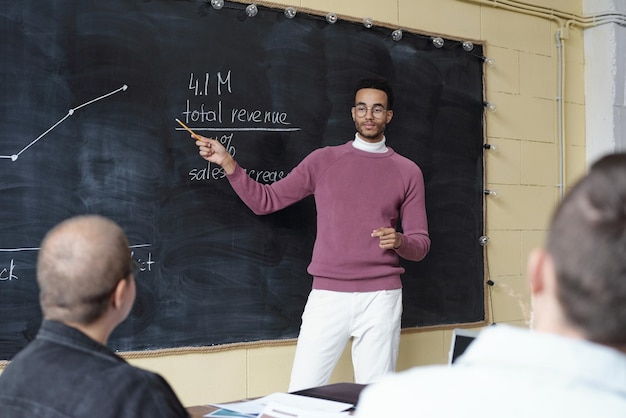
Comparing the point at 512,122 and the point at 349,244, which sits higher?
Answer: the point at 512,122

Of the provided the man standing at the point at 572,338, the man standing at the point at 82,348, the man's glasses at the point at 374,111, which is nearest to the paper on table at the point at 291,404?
the man standing at the point at 82,348

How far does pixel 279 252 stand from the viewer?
10.7ft

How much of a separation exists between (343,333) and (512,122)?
177cm

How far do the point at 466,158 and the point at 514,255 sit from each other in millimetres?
635

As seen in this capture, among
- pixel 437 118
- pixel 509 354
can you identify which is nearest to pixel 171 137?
pixel 437 118

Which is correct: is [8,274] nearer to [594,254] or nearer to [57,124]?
[57,124]

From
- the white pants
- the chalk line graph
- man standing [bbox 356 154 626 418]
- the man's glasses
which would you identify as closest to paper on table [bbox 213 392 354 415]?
the white pants

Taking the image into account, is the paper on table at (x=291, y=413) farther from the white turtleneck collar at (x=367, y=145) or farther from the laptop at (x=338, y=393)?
the white turtleneck collar at (x=367, y=145)

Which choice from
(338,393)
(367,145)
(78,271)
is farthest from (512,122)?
(78,271)

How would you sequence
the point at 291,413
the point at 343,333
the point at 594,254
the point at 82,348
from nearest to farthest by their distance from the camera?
the point at 594,254, the point at 82,348, the point at 291,413, the point at 343,333

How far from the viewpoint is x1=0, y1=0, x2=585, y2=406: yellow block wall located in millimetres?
3748

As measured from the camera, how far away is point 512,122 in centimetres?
412

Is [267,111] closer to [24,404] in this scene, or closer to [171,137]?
[171,137]

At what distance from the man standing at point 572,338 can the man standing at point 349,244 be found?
85.2 inches
